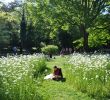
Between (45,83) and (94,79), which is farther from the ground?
(94,79)

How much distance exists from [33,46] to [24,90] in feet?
154

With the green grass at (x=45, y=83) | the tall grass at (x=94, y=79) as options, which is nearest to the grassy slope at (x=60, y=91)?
the green grass at (x=45, y=83)

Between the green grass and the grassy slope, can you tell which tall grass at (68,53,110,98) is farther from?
the grassy slope

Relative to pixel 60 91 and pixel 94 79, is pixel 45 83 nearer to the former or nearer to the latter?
pixel 60 91

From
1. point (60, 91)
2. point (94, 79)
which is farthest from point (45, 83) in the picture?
point (94, 79)

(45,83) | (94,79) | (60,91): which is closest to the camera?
(94,79)

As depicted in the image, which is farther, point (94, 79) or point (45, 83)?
point (45, 83)

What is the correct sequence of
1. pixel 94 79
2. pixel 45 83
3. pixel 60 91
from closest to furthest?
pixel 94 79 → pixel 60 91 → pixel 45 83

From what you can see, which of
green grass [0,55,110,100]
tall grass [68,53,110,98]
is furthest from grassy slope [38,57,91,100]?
tall grass [68,53,110,98]

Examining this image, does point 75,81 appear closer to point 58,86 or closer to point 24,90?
point 58,86

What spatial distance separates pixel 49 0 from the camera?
99.6 feet

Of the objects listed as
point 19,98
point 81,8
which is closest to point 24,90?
point 19,98

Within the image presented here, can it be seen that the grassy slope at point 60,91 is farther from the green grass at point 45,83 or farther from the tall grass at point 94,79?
the tall grass at point 94,79

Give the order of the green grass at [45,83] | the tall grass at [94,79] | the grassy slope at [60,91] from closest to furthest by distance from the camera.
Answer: the green grass at [45,83], the grassy slope at [60,91], the tall grass at [94,79]
